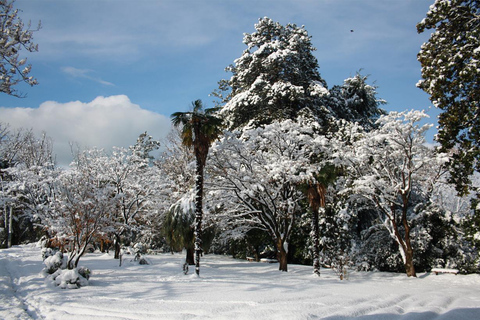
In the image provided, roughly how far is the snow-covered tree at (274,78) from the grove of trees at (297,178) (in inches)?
4.9

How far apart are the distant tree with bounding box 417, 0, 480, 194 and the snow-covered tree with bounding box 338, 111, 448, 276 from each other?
5997mm

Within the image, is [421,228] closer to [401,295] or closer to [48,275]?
[401,295]

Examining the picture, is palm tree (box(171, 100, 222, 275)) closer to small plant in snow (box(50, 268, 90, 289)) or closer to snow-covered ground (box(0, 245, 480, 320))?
snow-covered ground (box(0, 245, 480, 320))

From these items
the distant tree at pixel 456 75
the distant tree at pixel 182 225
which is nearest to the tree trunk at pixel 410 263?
the distant tree at pixel 456 75

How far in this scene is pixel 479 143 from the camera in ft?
34.4

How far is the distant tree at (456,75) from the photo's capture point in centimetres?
1026

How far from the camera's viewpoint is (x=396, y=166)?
771 inches

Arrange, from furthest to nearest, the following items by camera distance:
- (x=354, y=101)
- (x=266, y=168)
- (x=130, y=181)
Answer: (x=354, y=101), (x=130, y=181), (x=266, y=168)

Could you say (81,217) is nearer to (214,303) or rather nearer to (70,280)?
(70,280)

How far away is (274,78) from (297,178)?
1350 centimetres

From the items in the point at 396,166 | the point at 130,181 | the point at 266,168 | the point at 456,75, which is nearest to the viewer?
the point at 456,75

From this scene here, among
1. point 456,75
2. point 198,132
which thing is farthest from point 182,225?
point 456,75

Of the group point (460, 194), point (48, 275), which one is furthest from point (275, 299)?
point (48, 275)

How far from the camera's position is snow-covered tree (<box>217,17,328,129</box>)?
25562mm
